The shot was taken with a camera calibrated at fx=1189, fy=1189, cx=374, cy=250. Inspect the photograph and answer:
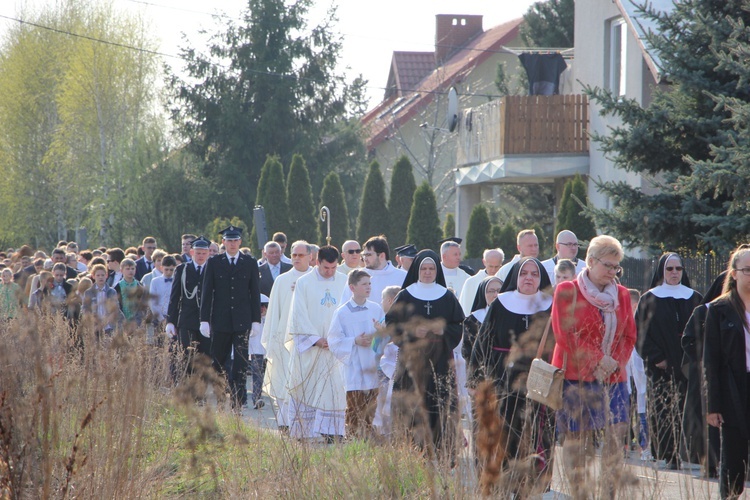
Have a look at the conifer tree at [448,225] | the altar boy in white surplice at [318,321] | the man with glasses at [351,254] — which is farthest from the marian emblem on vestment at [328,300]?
the conifer tree at [448,225]

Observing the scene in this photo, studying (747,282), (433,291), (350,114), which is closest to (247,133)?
(350,114)

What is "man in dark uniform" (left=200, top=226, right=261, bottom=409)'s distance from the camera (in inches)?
566

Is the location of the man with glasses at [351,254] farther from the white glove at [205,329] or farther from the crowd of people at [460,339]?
the white glove at [205,329]

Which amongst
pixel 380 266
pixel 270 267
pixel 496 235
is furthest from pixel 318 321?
pixel 496 235

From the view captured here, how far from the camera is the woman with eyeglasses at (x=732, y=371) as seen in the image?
23.2ft

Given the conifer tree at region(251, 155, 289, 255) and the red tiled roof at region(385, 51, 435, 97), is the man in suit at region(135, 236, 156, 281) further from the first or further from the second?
the red tiled roof at region(385, 51, 435, 97)

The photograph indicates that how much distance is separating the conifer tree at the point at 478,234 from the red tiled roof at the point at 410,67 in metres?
28.1

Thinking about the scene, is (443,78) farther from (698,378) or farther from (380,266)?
(698,378)

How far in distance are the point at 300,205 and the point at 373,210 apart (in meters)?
3.68

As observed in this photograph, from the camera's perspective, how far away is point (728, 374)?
711cm

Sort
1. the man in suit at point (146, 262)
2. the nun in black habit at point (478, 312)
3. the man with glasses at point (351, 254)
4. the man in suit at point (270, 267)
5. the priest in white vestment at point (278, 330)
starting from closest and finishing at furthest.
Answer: the nun in black habit at point (478, 312), the priest in white vestment at point (278, 330), the man with glasses at point (351, 254), the man in suit at point (270, 267), the man in suit at point (146, 262)

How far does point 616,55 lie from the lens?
2516cm

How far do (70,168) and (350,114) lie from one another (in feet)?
41.5

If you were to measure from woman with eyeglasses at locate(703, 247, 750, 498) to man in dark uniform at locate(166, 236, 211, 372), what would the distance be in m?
8.74
